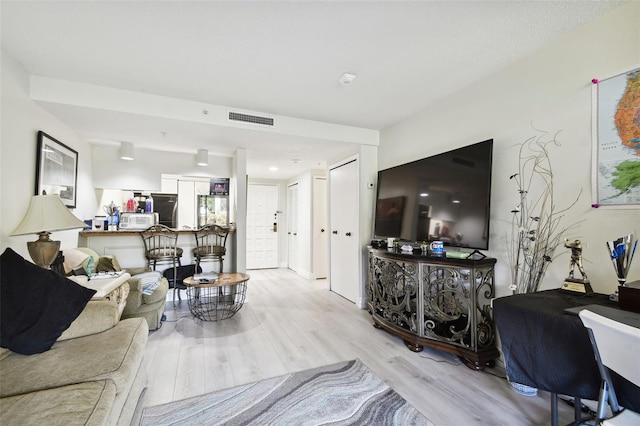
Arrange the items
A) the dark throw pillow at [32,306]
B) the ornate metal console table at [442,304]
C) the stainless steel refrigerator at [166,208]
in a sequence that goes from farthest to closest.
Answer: the stainless steel refrigerator at [166,208] → the ornate metal console table at [442,304] → the dark throw pillow at [32,306]

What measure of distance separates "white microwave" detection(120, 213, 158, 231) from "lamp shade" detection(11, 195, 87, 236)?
6.23 ft

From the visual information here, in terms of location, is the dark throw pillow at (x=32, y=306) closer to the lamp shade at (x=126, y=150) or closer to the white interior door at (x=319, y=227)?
the lamp shade at (x=126, y=150)

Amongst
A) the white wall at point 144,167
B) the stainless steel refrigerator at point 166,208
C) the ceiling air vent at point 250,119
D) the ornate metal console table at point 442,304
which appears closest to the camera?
the ornate metal console table at point 442,304

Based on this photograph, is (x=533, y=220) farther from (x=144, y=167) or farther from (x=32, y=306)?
(x=144, y=167)

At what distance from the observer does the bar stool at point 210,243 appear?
154 inches

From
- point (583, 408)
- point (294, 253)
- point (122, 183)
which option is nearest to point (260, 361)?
point (583, 408)

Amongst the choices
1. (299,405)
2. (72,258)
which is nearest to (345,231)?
(299,405)

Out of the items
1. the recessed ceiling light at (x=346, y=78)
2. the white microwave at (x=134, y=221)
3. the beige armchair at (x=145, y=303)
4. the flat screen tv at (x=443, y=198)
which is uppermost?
the recessed ceiling light at (x=346, y=78)

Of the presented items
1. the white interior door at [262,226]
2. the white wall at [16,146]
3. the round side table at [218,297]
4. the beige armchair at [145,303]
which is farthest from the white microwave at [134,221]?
the white interior door at [262,226]

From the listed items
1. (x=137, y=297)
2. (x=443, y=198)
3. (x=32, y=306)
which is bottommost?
(x=137, y=297)

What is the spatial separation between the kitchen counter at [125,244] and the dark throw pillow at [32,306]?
217 centimetres

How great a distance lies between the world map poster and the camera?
5.26 ft

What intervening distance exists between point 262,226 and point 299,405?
519 cm

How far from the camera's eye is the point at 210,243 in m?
4.16
